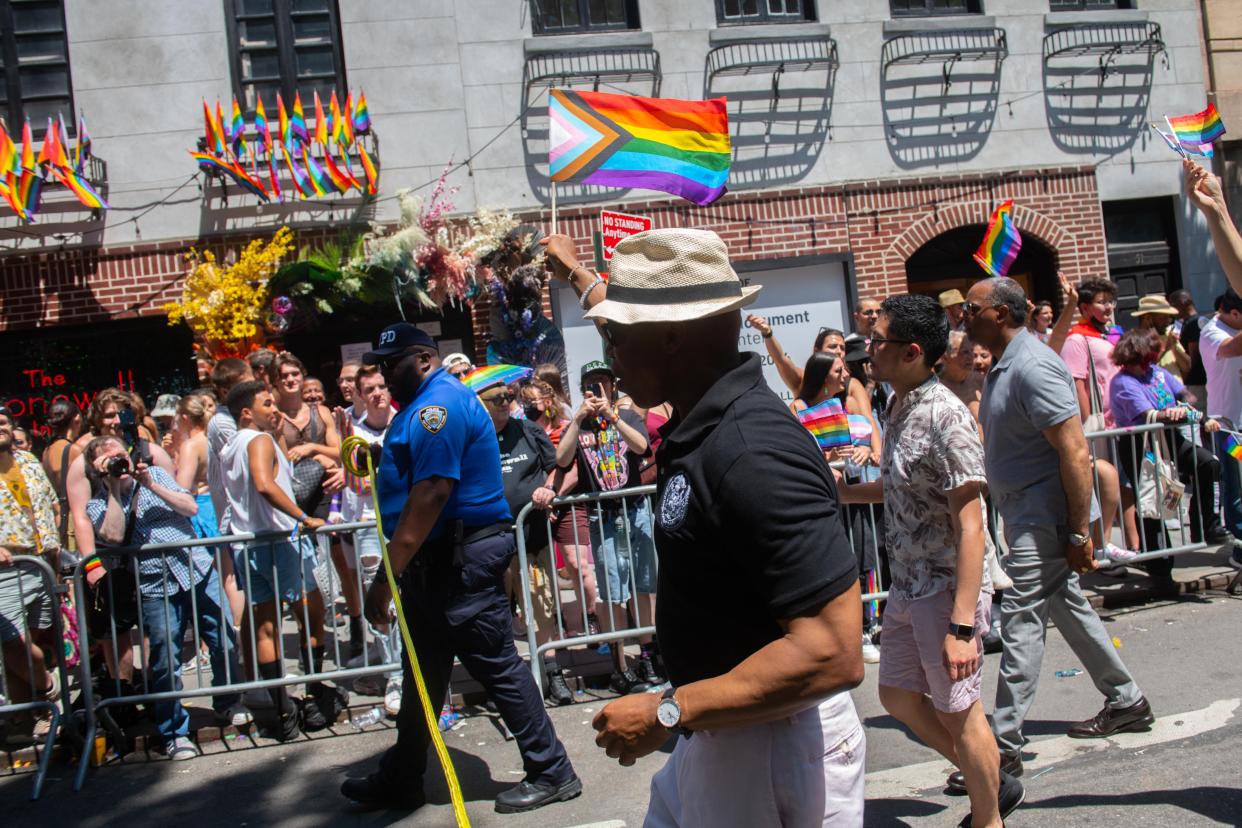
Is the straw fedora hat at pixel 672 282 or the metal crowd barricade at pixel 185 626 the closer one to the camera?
the straw fedora hat at pixel 672 282

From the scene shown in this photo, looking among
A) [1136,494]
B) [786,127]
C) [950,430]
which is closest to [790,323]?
[786,127]

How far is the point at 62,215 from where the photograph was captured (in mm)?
11234

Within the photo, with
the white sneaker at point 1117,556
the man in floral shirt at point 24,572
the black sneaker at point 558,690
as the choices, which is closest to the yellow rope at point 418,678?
the black sneaker at point 558,690

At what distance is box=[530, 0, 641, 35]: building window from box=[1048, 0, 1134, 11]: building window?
196 inches

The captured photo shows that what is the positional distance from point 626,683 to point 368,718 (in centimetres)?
150

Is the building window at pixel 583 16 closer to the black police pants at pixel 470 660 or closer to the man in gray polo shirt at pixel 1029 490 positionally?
the man in gray polo shirt at pixel 1029 490

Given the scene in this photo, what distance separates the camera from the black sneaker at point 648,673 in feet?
22.7

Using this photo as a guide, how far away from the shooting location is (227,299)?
10477mm

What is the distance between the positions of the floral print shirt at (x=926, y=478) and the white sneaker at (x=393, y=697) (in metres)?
3.37

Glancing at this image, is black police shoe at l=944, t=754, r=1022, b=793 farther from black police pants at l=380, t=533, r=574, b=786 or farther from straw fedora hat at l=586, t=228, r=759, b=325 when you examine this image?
straw fedora hat at l=586, t=228, r=759, b=325

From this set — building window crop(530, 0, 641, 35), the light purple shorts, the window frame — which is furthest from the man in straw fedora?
the window frame

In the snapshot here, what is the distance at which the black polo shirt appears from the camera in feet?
7.07

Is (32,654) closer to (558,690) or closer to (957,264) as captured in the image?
(558,690)

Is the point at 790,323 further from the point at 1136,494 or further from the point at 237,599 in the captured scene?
the point at 237,599
